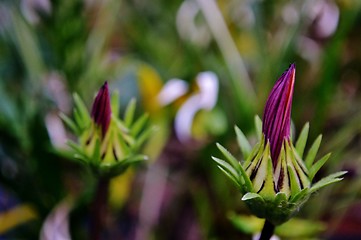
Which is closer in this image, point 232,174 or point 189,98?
point 232,174

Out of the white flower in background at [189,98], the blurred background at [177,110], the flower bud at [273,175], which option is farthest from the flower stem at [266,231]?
the white flower in background at [189,98]

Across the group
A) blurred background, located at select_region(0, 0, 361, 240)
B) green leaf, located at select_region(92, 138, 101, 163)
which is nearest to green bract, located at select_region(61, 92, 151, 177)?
green leaf, located at select_region(92, 138, 101, 163)

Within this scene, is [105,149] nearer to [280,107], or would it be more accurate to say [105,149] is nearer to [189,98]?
[280,107]

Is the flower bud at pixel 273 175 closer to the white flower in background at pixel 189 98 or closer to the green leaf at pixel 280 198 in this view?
the green leaf at pixel 280 198

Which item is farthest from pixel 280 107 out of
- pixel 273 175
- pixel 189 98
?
pixel 189 98

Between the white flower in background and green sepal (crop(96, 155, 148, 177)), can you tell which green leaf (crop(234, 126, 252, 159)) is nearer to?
green sepal (crop(96, 155, 148, 177))

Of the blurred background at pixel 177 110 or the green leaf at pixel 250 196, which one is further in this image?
the blurred background at pixel 177 110
